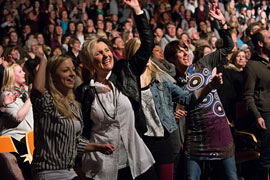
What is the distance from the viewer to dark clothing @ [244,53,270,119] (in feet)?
15.3

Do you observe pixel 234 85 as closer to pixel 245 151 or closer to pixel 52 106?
pixel 245 151

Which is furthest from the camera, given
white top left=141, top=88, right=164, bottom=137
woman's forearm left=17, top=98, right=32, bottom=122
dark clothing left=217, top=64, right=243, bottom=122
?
dark clothing left=217, top=64, right=243, bottom=122

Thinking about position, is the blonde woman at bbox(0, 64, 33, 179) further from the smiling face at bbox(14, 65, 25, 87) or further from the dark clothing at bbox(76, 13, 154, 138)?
the dark clothing at bbox(76, 13, 154, 138)

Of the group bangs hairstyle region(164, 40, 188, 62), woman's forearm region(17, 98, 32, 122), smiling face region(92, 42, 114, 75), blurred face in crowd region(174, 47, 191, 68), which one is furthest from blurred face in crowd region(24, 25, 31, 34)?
smiling face region(92, 42, 114, 75)

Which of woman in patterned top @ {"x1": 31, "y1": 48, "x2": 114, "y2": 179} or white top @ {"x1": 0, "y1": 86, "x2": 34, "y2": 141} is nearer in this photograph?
woman in patterned top @ {"x1": 31, "y1": 48, "x2": 114, "y2": 179}

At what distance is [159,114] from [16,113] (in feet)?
4.94

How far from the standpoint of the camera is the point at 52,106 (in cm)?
273

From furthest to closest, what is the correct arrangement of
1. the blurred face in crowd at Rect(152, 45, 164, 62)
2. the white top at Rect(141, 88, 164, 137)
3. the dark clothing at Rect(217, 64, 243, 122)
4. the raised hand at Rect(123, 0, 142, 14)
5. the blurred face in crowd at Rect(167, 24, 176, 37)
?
the blurred face in crowd at Rect(167, 24, 176, 37) < the dark clothing at Rect(217, 64, 243, 122) < the blurred face in crowd at Rect(152, 45, 164, 62) < the white top at Rect(141, 88, 164, 137) < the raised hand at Rect(123, 0, 142, 14)

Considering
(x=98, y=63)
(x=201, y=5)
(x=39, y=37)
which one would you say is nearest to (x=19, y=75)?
(x=98, y=63)

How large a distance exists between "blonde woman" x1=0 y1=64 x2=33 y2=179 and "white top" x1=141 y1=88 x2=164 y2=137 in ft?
3.75

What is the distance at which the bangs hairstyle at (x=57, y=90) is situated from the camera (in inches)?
109

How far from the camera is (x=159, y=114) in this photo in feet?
12.6

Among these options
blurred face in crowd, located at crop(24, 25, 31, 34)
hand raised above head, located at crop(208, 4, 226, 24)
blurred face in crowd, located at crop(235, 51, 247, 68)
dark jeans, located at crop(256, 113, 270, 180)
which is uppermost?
blurred face in crowd, located at crop(24, 25, 31, 34)

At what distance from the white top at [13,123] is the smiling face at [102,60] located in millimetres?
1478
